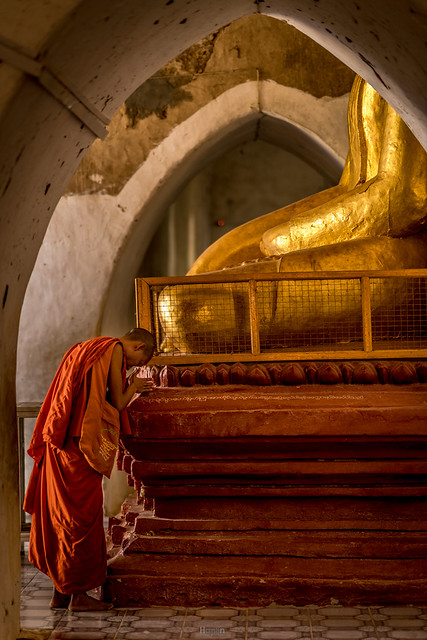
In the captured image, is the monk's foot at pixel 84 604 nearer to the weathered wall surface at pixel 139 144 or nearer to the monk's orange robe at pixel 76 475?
the monk's orange robe at pixel 76 475

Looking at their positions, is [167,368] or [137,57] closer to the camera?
[137,57]

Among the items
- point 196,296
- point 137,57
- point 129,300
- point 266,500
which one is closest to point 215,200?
point 129,300

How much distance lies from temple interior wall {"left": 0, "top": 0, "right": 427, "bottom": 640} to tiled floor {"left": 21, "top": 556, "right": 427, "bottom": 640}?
624 mm

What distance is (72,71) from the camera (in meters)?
1.97

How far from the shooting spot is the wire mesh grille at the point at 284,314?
3676 mm

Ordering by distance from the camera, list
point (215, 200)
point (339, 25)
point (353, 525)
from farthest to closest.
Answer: point (215, 200)
point (353, 525)
point (339, 25)

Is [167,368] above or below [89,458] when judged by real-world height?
above

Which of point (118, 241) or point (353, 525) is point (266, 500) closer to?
point (353, 525)

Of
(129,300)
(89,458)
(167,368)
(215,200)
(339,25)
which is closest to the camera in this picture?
(339,25)

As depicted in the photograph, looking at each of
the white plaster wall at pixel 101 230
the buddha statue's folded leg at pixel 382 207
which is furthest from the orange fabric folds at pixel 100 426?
the white plaster wall at pixel 101 230

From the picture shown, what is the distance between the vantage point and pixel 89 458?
3.05 meters

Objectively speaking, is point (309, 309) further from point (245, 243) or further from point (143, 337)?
point (245, 243)

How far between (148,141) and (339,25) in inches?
146

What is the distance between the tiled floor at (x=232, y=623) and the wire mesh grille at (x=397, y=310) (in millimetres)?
1257
